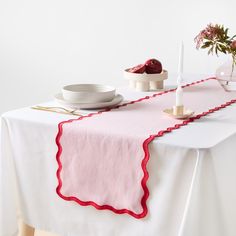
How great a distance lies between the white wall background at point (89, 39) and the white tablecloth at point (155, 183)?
1.20 m

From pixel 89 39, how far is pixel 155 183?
2039 millimetres

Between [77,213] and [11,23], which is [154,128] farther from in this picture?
[11,23]

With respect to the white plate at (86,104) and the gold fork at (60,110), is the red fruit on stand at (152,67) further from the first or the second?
the gold fork at (60,110)

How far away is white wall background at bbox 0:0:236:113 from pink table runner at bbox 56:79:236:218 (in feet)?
4.54

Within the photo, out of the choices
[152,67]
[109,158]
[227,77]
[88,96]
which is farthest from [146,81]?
[109,158]

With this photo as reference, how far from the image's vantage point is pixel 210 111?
2.06m

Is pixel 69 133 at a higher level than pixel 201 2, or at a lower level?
lower

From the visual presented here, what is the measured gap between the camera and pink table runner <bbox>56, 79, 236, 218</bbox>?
174 cm

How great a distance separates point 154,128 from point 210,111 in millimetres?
320

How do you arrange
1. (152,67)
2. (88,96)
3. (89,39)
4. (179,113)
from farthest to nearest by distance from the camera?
(89,39) < (152,67) < (88,96) < (179,113)

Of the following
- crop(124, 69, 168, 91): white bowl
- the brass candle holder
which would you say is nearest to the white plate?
the brass candle holder

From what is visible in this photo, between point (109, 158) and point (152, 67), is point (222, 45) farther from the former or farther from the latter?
point (109, 158)

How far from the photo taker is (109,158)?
1785 mm

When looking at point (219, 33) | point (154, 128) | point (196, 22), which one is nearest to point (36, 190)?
point (154, 128)
